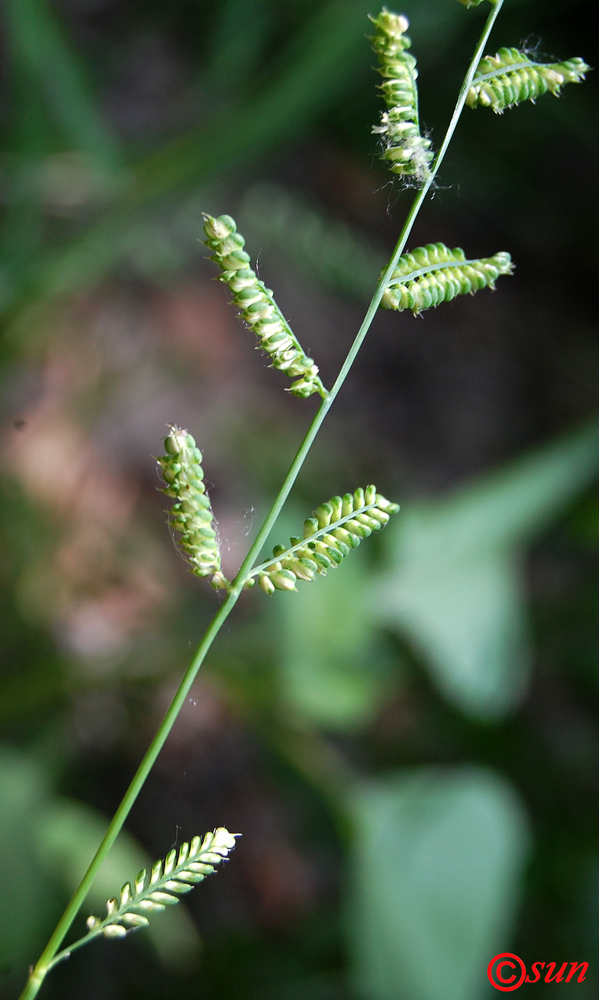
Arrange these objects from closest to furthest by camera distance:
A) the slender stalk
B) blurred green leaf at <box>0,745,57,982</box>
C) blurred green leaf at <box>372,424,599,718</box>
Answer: the slender stalk → blurred green leaf at <box>0,745,57,982</box> → blurred green leaf at <box>372,424,599,718</box>

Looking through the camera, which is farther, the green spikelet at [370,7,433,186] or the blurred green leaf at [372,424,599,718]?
the blurred green leaf at [372,424,599,718]

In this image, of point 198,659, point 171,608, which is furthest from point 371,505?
point 171,608

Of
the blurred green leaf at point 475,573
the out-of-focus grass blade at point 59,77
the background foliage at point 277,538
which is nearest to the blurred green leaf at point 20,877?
the background foliage at point 277,538

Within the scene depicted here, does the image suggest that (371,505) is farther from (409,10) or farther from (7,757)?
(409,10)

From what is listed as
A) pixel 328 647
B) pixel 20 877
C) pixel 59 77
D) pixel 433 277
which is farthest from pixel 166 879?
pixel 59 77

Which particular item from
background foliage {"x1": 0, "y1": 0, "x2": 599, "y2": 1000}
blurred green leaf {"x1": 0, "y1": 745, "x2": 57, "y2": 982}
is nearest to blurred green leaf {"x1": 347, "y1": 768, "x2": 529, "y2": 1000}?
background foliage {"x1": 0, "y1": 0, "x2": 599, "y2": 1000}

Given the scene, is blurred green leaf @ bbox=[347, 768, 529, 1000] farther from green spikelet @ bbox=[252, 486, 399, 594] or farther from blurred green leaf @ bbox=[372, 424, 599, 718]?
green spikelet @ bbox=[252, 486, 399, 594]
